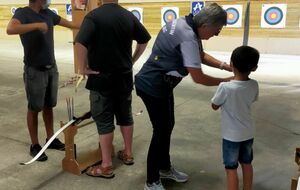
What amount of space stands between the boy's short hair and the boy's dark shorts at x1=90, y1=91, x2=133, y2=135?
934 mm

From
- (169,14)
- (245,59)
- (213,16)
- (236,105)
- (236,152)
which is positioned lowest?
(236,152)

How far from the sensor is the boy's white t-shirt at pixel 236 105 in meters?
2.10

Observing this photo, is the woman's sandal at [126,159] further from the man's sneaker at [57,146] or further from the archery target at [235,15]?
the archery target at [235,15]

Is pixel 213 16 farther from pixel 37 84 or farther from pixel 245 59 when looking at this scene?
pixel 37 84

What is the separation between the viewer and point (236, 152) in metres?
2.21

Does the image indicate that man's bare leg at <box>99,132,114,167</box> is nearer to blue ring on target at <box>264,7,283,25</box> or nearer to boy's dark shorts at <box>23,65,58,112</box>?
boy's dark shorts at <box>23,65,58,112</box>

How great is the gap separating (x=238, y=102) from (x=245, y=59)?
24cm

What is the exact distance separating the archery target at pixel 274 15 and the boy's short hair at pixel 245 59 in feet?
19.5

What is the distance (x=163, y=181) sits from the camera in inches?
105

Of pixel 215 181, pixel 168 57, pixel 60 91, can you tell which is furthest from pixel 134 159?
pixel 60 91

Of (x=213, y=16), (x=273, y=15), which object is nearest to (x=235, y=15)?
(x=273, y=15)

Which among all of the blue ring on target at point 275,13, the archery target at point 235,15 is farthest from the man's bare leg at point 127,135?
the archery target at point 235,15

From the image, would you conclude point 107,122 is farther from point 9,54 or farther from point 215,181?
point 9,54

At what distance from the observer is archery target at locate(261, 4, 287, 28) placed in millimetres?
7512
